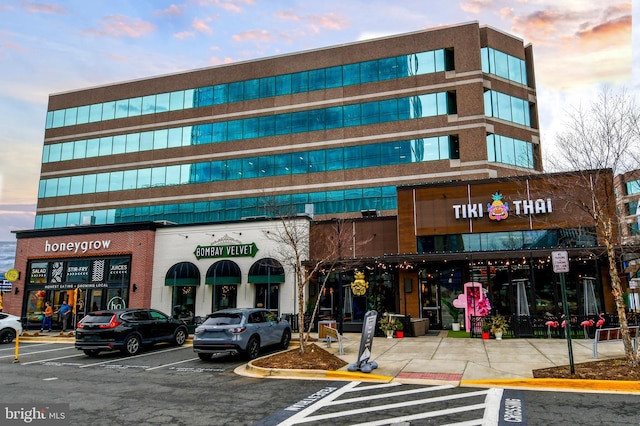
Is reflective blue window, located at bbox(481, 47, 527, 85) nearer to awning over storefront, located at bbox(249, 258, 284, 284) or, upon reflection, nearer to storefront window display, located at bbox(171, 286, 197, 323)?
awning over storefront, located at bbox(249, 258, 284, 284)

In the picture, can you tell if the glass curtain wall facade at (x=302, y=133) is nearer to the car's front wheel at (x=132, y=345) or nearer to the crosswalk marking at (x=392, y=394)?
the car's front wheel at (x=132, y=345)

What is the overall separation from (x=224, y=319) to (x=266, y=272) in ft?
34.4

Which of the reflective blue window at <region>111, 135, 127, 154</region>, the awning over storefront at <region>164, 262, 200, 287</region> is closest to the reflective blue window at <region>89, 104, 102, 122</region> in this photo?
the reflective blue window at <region>111, 135, 127, 154</region>

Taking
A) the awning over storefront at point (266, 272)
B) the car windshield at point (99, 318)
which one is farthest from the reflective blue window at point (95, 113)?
the car windshield at point (99, 318)

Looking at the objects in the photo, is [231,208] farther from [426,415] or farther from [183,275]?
[426,415]

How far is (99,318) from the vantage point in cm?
1596

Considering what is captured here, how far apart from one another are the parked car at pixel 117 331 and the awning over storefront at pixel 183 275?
27.9 ft

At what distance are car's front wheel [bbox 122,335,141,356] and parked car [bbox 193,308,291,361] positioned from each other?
2885 millimetres

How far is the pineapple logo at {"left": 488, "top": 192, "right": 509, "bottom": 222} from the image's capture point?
22.2 meters

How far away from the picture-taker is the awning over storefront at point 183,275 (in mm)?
26328

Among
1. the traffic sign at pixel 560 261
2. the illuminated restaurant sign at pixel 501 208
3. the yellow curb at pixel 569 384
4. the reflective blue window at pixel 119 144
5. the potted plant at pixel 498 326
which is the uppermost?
the reflective blue window at pixel 119 144

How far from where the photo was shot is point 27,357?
1650 centimetres

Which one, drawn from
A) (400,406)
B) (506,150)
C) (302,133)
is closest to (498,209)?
(506,150)

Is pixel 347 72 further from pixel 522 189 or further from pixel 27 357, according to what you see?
pixel 27 357
